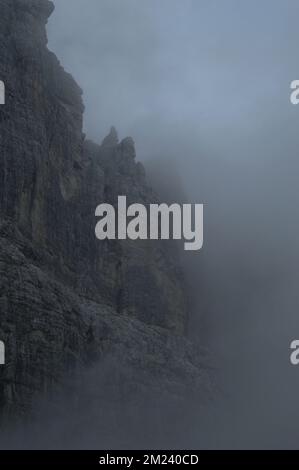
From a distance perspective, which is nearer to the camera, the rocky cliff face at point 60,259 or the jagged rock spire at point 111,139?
the rocky cliff face at point 60,259

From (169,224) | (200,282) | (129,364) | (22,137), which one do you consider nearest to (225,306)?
(200,282)

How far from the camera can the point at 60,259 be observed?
353 feet

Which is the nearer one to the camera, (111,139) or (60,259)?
(60,259)

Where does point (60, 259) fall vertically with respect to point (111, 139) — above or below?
below

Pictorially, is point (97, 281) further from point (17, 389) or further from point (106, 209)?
point (17, 389)

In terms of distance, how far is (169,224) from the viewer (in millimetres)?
135500

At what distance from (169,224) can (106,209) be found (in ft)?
A: 59.3

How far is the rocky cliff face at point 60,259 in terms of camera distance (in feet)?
300

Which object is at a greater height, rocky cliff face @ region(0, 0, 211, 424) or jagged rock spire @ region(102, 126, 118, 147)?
jagged rock spire @ region(102, 126, 118, 147)

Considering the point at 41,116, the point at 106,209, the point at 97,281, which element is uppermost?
the point at 41,116

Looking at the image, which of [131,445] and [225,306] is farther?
[225,306]

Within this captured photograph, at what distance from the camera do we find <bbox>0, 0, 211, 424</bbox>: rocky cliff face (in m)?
91.6

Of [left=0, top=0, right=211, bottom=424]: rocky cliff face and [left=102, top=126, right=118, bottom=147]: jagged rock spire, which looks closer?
[left=0, top=0, right=211, bottom=424]: rocky cliff face

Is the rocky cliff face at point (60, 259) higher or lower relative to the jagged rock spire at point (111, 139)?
lower
